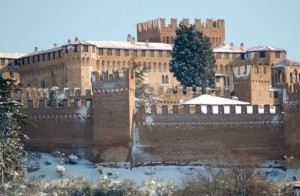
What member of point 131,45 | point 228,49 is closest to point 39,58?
point 131,45

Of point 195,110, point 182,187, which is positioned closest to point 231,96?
point 195,110

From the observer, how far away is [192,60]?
101 m

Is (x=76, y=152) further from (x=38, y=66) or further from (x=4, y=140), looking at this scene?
(x=38, y=66)

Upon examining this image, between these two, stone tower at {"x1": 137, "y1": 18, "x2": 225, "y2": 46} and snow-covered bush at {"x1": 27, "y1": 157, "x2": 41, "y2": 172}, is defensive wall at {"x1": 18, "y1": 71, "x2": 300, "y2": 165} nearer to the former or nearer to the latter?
snow-covered bush at {"x1": 27, "y1": 157, "x2": 41, "y2": 172}

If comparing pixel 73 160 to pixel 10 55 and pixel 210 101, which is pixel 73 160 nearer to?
pixel 210 101

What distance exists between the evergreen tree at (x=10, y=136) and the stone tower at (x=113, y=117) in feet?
15.6

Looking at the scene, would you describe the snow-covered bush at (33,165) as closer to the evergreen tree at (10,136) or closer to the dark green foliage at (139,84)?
the evergreen tree at (10,136)

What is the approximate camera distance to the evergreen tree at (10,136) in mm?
75188

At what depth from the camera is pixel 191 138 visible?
78.6 metres

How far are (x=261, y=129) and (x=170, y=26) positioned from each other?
42.1 m

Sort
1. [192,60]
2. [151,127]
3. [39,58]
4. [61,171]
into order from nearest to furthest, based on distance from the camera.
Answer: [61,171] < [151,127] < [192,60] < [39,58]

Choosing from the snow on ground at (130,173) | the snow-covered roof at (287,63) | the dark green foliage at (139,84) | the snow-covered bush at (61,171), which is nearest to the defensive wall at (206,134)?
the snow on ground at (130,173)

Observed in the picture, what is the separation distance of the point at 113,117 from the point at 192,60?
24070 mm

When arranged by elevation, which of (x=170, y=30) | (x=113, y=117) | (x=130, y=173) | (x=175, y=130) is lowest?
(x=130, y=173)
